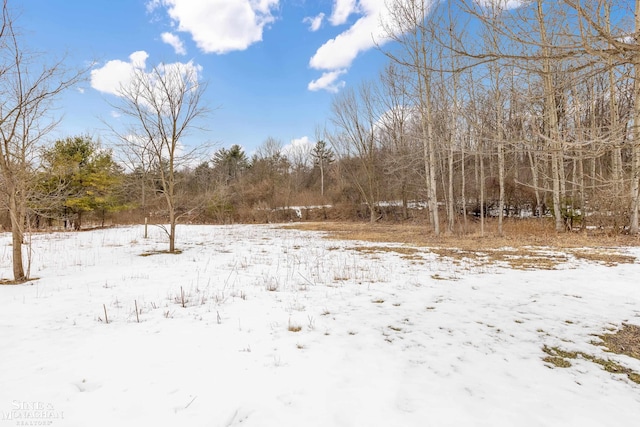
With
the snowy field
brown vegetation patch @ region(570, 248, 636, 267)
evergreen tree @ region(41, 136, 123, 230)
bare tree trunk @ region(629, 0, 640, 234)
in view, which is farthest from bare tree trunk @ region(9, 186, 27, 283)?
evergreen tree @ region(41, 136, 123, 230)

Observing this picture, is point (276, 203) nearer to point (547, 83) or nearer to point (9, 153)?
point (9, 153)

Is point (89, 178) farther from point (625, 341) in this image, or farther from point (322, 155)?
point (322, 155)

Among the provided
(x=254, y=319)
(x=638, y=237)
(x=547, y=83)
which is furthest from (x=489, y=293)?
(x=638, y=237)

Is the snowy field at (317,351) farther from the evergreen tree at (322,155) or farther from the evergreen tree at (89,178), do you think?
the evergreen tree at (322,155)

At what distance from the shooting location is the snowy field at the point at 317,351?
1.97 m

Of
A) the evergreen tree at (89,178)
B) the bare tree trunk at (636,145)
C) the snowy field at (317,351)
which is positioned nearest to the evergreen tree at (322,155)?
the evergreen tree at (89,178)

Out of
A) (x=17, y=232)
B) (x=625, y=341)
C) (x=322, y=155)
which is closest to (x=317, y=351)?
(x=625, y=341)

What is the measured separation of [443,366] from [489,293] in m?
2.61

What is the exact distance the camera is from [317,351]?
2818mm

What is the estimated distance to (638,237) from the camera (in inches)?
410

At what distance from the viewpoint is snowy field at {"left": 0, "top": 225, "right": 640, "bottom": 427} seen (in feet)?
6.48

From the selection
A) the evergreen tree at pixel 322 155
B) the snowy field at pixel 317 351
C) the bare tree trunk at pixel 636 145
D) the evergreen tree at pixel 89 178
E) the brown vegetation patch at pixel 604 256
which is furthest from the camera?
the evergreen tree at pixel 322 155

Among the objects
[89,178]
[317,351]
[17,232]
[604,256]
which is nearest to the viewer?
[317,351]

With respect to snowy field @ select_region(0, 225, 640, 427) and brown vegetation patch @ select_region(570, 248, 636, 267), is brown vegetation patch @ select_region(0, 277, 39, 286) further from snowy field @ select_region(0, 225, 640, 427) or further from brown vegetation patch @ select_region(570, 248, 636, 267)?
brown vegetation patch @ select_region(570, 248, 636, 267)
